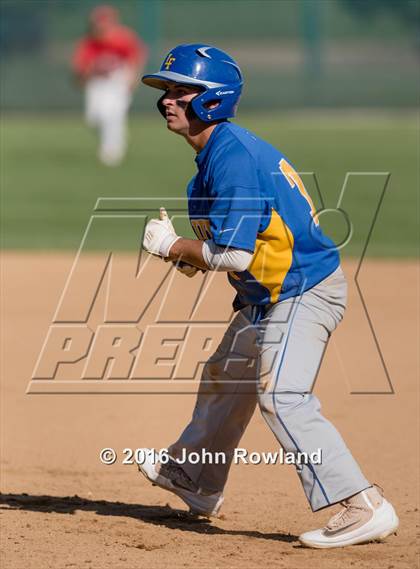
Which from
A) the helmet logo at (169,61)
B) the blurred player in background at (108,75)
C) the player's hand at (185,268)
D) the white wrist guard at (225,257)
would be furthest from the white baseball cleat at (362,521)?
the blurred player in background at (108,75)

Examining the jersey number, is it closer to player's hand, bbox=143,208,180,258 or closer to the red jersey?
player's hand, bbox=143,208,180,258

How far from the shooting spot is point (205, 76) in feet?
16.7

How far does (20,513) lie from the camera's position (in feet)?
18.2

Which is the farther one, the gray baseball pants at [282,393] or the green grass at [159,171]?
the green grass at [159,171]

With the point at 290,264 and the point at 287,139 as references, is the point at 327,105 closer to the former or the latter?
the point at 287,139

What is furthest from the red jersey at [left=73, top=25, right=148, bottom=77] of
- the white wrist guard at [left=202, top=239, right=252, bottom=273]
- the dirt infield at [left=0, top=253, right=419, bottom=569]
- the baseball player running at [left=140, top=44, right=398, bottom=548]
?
the white wrist guard at [left=202, top=239, right=252, bottom=273]

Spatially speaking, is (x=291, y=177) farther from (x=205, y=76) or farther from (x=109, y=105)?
(x=109, y=105)

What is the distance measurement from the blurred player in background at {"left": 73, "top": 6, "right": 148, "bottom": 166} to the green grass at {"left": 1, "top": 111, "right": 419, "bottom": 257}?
521 mm

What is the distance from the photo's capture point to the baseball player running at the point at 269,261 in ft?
16.1

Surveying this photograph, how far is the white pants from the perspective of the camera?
810 inches

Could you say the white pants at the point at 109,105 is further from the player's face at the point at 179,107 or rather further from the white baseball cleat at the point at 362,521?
the white baseball cleat at the point at 362,521

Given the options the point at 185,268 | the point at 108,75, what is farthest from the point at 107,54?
the point at 185,268

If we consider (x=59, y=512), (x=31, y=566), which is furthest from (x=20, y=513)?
(x=31, y=566)

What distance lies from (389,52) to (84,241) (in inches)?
742
